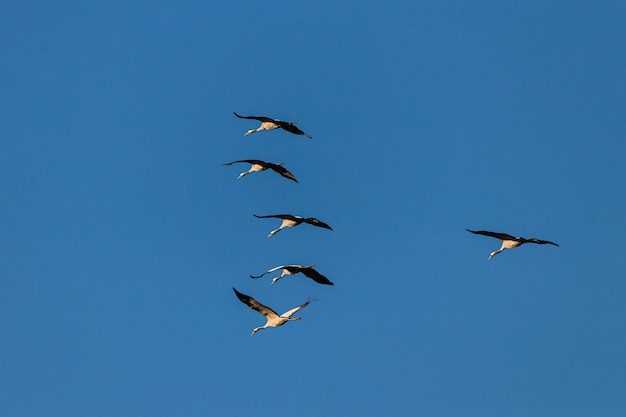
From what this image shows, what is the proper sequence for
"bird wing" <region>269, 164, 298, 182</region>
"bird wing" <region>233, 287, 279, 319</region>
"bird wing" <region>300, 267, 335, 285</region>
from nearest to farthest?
1. "bird wing" <region>233, 287, 279, 319</region>
2. "bird wing" <region>300, 267, 335, 285</region>
3. "bird wing" <region>269, 164, 298, 182</region>

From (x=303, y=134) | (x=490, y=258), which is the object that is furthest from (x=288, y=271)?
(x=490, y=258)

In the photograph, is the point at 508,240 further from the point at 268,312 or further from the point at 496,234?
the point at 268,312

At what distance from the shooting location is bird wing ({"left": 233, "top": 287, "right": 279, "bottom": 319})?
54688 millimetres

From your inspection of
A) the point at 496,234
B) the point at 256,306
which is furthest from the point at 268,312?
the point at 496,234

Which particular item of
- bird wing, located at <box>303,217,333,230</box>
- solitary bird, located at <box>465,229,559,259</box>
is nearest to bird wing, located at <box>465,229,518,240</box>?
solitary bird, located at <box>465,229,559,259</box>

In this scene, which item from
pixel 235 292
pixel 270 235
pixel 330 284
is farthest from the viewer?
pixel 270 235

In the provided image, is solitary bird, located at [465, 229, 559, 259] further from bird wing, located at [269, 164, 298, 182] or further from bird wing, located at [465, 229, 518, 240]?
bird wing, located at [269, 164, 298, 182]

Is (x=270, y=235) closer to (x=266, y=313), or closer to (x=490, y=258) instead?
(x=266, y=313)

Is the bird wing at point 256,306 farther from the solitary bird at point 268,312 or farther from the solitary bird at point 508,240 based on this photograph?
the solitary bird at point 508,240

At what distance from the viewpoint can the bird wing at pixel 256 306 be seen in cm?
5469

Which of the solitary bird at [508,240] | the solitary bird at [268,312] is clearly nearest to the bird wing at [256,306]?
the solitary bird at [268,312]

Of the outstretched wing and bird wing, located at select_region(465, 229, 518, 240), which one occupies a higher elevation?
the outstretched wing

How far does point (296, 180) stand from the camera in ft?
200

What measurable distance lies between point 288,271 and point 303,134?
22.9 feet
